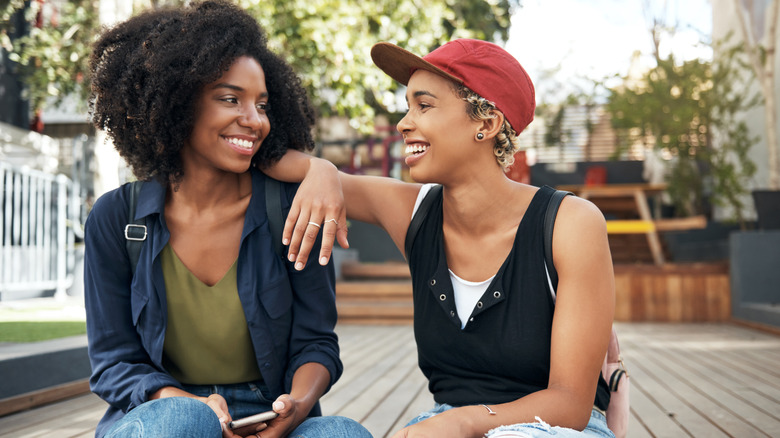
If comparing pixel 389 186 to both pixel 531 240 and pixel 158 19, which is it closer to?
pixel 531 240

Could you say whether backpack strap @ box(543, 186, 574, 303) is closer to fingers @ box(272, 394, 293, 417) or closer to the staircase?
fingers @ box(272, 394, 293, 417)

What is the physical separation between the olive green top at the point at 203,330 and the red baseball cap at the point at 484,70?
0.68 metres

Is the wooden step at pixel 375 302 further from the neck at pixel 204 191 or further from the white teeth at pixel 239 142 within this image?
the white teeth at pixel 239 142

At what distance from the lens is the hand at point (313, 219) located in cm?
159

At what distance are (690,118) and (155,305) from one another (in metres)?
8.07

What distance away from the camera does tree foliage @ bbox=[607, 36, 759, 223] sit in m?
8.38

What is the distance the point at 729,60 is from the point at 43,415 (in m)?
8.29

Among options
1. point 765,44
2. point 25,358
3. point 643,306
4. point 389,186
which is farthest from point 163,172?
point 765,44

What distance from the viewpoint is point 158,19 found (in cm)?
178

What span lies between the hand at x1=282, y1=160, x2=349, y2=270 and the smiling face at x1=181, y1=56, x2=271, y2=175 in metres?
0.19

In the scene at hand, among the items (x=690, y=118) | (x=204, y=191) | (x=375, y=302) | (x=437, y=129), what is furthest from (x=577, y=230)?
(x=690, y=118)

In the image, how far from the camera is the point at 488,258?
Result: 5.48 feet

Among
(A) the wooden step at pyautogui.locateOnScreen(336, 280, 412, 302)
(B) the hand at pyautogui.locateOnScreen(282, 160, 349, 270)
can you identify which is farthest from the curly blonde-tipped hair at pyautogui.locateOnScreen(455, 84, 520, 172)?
(A) the wooden step at pyautogui.locateOnScreen(336, 280, 412, 302)

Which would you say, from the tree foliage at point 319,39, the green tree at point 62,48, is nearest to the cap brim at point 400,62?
the tree foliage at point 319,39
